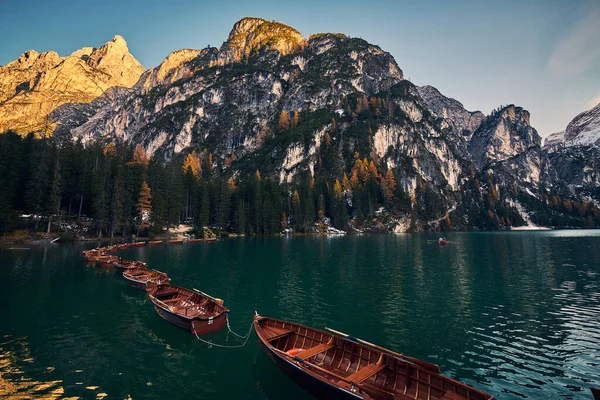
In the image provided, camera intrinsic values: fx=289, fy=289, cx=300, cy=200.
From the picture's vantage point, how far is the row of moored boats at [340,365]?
11.4 meters

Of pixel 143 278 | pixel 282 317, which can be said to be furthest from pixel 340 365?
pixel 143 278

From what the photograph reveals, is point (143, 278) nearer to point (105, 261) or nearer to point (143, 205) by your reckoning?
point (105, 261)

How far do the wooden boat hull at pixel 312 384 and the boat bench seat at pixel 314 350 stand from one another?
0.98m

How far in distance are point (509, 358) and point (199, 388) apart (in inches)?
727

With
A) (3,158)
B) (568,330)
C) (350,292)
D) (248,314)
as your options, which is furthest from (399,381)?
(3,158)

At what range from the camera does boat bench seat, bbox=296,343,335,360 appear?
14.8m

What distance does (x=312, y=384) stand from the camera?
1290cm

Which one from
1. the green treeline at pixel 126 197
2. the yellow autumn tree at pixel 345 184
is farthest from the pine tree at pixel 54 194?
the yellow autumn tree at pixel 345 184

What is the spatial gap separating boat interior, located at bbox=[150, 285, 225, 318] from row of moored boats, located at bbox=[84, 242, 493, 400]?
0.21 meters

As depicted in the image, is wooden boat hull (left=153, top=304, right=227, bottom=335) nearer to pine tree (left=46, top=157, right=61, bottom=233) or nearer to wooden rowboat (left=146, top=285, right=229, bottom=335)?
wooden rowboat (left=146, top=285, right=229, bottom=335)

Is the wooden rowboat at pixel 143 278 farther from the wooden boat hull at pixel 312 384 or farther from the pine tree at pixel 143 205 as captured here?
the pine tree at pixel 143 205

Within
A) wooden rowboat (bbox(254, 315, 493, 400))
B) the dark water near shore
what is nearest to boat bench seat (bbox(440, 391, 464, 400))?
wooden rowboat (bbox(254, 315, 493, 400))

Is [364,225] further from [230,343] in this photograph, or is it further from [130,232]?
[230,343]

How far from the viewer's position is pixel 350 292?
3472cm
